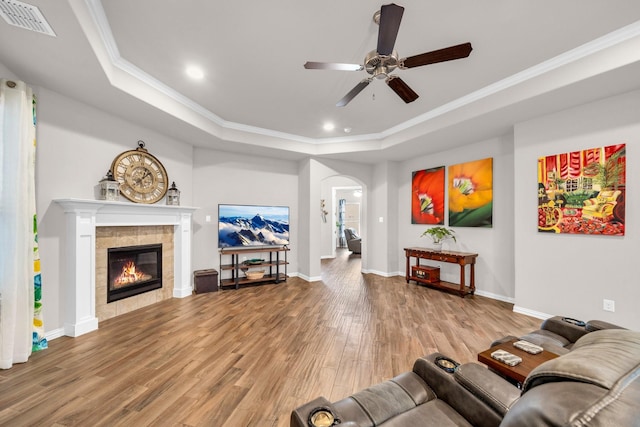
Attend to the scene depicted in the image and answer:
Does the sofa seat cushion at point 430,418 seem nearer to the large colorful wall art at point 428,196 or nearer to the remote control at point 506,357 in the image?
the remote control at point 506,357

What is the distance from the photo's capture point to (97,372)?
7.43 feet

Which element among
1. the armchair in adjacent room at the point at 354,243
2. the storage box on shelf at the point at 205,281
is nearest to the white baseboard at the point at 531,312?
the storage box on shelf at the point at 205,281

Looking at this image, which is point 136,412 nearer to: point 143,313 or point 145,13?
point 143,313

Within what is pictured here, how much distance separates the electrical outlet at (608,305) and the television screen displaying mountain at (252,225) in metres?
4.79

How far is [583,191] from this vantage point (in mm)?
3135

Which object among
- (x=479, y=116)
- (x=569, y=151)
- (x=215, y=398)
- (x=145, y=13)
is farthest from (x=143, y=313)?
(x=569, y=151)

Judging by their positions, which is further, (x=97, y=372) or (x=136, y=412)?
(x=97, y=372)

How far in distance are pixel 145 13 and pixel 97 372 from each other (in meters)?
3.02

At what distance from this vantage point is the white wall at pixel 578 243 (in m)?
2.83

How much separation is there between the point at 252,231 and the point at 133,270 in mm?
2117

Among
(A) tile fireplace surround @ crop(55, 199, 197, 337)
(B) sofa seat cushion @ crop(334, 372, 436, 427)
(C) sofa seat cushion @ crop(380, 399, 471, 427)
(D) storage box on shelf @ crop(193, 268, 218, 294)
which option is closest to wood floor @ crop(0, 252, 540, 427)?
(A) tile fireplace surround @ crop(55, 199, 197, 337)

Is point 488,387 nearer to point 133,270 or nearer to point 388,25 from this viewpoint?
point 388,25

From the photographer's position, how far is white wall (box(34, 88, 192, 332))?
280 cm

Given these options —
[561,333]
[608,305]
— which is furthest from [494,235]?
[561,333]
